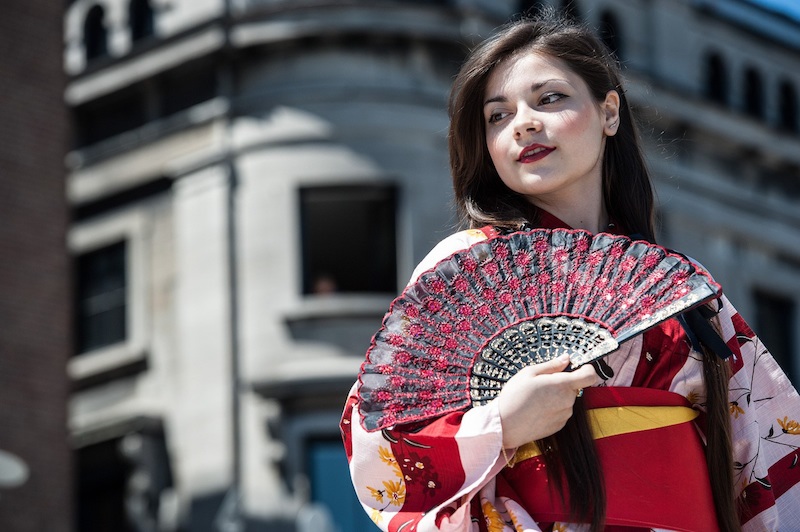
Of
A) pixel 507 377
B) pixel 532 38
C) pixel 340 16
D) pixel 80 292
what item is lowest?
pixel 507 377

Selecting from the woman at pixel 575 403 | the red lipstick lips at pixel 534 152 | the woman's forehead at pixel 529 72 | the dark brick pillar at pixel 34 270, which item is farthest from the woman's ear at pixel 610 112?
the dark brick pillar at pixel 34 270

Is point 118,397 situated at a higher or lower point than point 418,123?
lower

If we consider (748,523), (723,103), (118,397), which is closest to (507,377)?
(748,523)

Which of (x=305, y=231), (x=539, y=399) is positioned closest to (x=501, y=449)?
(x=539, y=399)

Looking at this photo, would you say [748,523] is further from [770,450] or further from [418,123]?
[418,123]

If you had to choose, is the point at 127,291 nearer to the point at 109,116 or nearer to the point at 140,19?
the point at 109,116

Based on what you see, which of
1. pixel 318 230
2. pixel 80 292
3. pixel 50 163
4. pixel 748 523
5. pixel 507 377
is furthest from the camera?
pixel 80 292

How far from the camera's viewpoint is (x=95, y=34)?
2420cm

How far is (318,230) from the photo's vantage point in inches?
840

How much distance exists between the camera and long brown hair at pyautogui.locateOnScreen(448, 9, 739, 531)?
4059mm

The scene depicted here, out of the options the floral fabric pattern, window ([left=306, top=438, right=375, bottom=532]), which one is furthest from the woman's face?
window ([left=306, top=438, right=375, bottom=532])

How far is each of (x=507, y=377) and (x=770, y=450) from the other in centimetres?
79

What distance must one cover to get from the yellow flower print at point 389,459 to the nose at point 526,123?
0.83 m

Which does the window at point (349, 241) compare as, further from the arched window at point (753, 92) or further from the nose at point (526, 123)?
the nose at point (526, 123)
